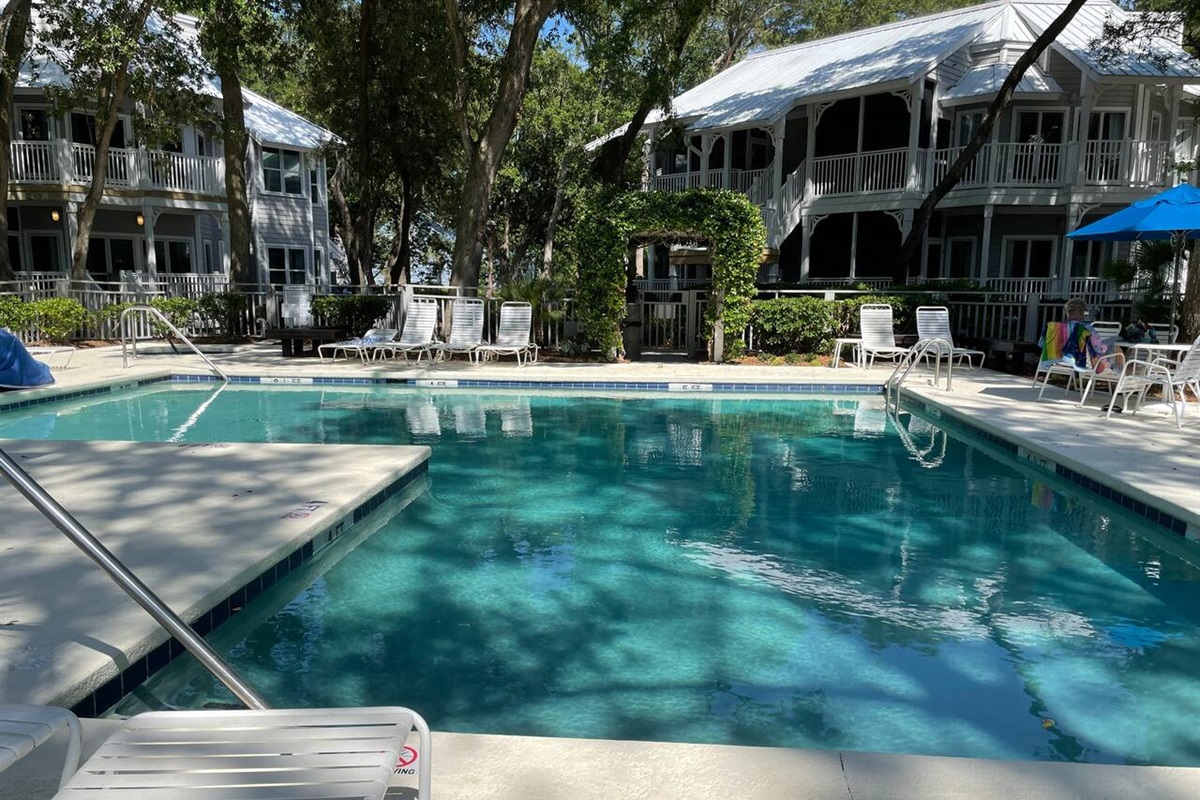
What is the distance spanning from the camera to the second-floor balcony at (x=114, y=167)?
21359mm

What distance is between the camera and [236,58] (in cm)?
1627

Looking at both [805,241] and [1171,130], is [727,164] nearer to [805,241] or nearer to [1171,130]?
[805,241]

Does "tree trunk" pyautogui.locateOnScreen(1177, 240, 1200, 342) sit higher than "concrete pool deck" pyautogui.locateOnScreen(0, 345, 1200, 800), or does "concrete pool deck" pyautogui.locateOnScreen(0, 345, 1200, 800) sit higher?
"tree trunk" pyautogui.locateOnScreen(1177, 240, 1200, 342)

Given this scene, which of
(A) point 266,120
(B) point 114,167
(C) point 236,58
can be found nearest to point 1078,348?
(C) point 236,58

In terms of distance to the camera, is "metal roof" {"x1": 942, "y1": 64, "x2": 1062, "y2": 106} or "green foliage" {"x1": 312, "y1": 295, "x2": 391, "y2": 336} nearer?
"green foliage" {"x1": 312, "y1": 295, "x2": 391, "y2": 336}

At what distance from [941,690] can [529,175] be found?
Result: 2959cm

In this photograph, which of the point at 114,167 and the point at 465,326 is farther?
the point at 114,167

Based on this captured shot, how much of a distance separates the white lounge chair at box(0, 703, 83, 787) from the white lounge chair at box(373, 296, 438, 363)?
12377 millimetres

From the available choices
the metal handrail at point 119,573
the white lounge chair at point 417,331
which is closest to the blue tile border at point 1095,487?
the metal handrail at point 119,573

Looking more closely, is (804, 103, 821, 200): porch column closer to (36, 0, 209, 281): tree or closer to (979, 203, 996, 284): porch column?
(979, 203, 996, 284): porch column

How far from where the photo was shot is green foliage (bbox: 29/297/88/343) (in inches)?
615

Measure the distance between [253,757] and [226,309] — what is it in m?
18.6

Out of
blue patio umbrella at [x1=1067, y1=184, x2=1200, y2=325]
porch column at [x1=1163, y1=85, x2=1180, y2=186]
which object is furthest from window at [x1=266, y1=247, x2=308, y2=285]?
porch column at [x1=1163, y1=85, x2=1180, y2=186]

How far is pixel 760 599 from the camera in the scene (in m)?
4.68
